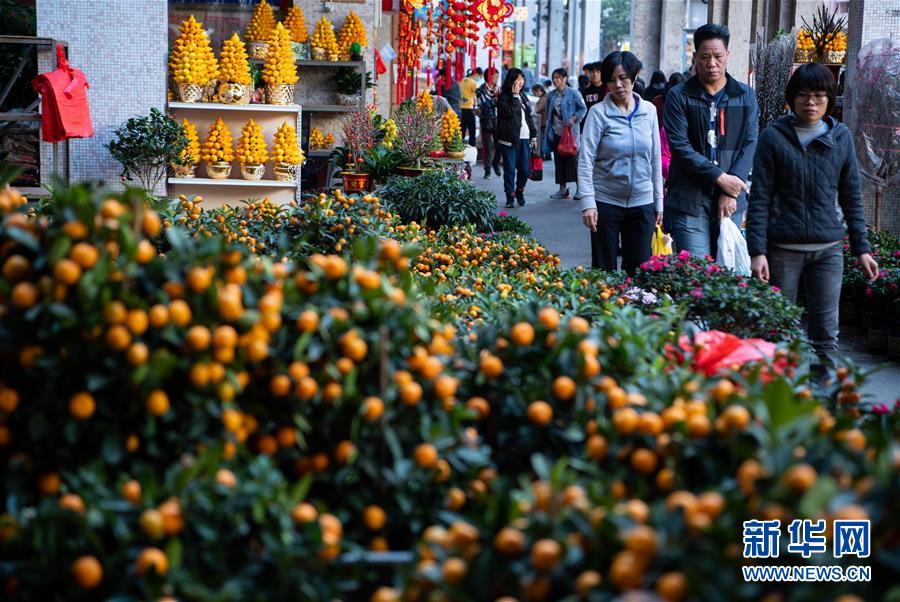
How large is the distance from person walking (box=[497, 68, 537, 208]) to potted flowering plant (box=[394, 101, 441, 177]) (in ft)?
15.1

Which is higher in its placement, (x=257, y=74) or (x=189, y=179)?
(x=257, y=74)

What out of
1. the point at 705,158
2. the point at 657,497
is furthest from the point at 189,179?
the point at 657,497

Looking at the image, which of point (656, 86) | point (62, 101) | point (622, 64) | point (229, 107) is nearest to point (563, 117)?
point (656, 86)

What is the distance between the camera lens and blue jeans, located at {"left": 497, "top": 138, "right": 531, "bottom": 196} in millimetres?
16266

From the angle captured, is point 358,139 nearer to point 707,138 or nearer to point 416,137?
point 416,137

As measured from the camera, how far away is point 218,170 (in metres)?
9.66

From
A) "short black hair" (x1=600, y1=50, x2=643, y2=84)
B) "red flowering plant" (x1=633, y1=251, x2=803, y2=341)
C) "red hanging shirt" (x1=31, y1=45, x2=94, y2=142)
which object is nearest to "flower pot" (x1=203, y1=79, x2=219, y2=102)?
"red hanging shirt" (x1=31, y1=45, x2=94, y2=142)

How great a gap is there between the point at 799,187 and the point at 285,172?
18.5 ft

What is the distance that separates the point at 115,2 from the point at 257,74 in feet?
6.69

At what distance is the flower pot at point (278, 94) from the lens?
9.94 metres

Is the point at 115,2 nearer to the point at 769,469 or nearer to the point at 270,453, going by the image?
the point at 270,453

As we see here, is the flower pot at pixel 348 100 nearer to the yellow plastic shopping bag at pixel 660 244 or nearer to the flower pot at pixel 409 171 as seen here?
the flower pot at pixel 409 171

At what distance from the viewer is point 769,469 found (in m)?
1.79

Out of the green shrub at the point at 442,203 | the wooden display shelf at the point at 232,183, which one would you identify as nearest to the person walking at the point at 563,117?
the wooden display shelf at the point at 232,183
